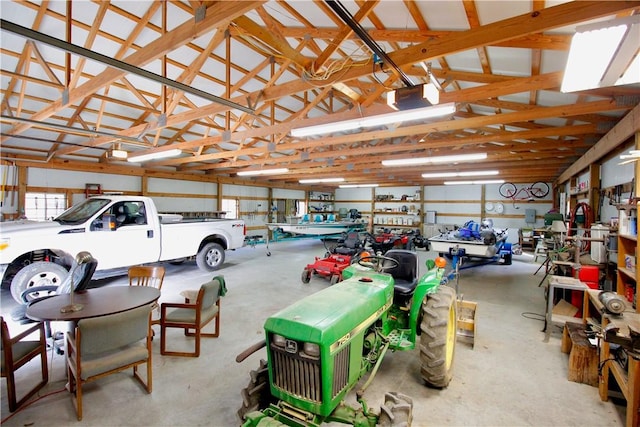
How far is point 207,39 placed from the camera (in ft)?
17.3

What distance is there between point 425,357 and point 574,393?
4.83 feet

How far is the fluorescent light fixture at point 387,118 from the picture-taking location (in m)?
3.88

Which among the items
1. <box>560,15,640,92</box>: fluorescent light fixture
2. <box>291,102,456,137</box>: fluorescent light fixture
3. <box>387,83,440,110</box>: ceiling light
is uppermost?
<box>291,102,456,137</box>: fluorescent light fixture

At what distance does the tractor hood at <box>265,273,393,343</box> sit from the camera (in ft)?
5.91

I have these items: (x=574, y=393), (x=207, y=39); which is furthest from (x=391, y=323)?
(x=207, y=39)

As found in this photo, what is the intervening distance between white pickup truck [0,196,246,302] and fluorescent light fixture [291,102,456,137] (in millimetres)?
3630

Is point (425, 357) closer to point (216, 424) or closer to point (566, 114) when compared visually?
point (216, 424)

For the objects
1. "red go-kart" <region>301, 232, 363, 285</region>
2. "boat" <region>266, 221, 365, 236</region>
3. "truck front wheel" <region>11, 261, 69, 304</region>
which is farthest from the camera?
"boat" <region>266, 221, 365, 236</region>

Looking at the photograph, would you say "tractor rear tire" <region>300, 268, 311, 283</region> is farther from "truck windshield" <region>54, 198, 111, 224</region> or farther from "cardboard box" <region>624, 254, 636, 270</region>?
"cardboard box" <region>624, 254, 636, 270</region>

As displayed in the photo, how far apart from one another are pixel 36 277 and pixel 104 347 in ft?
11.8

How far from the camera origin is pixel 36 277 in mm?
4621

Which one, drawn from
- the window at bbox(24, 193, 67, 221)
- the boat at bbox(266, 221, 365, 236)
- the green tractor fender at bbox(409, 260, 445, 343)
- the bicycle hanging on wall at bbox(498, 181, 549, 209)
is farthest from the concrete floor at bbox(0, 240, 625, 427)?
the bicycle hanging on wall at bbox(498, 181, 549, 209)

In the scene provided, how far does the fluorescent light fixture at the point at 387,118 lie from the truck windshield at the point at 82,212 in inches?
158

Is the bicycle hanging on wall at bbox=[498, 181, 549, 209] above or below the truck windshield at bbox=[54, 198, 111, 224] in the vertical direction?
above
